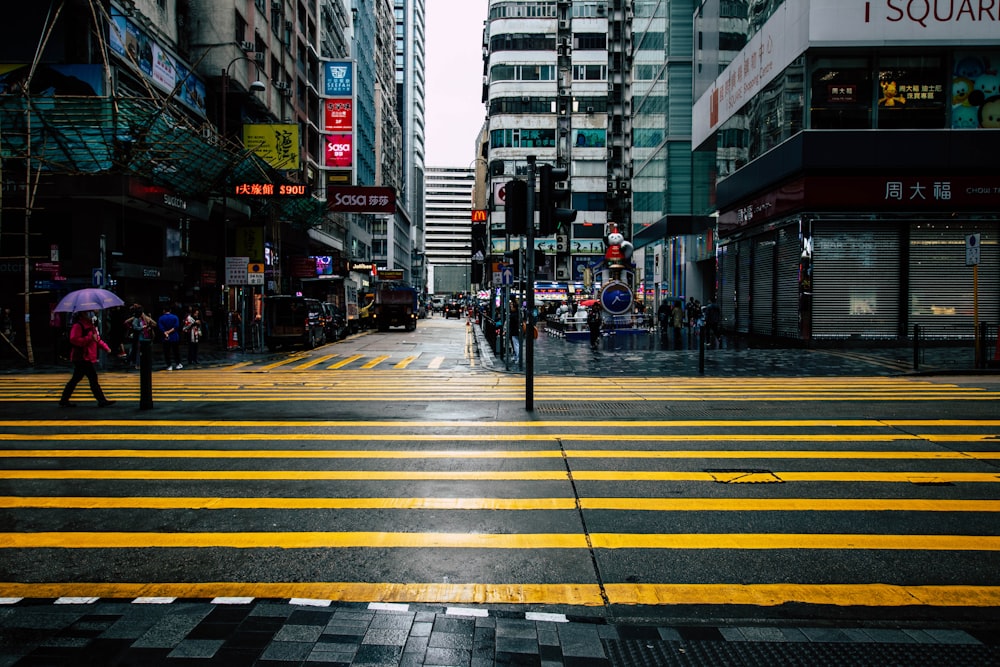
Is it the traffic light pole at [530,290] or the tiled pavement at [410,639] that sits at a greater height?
the traffic light pole at [530,290]

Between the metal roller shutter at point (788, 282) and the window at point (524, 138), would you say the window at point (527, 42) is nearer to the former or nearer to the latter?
the window at point (524, 138)

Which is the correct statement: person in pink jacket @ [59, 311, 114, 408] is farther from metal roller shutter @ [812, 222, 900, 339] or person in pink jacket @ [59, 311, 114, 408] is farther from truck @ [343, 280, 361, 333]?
truck @ [343, 280, 361, 333]

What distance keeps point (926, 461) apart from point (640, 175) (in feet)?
183

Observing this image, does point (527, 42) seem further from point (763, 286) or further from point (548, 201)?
point (548, 201)

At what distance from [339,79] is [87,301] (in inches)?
1743

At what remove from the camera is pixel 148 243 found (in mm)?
33438

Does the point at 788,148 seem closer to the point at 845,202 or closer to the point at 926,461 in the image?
the point at 845,202

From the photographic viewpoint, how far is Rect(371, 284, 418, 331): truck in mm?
54656

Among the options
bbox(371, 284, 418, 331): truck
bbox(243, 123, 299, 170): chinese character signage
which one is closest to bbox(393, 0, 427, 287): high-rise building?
bbox(371, 284, 418, 331): truck

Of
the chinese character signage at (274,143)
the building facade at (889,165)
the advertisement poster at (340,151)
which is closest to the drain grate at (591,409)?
Result: the building facade at (889,165)

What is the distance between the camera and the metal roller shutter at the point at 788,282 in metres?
29.1

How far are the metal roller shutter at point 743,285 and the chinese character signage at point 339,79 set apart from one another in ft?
99.9

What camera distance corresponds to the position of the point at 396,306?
54938 mm

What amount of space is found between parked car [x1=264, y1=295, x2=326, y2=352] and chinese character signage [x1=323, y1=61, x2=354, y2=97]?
85.0ft
